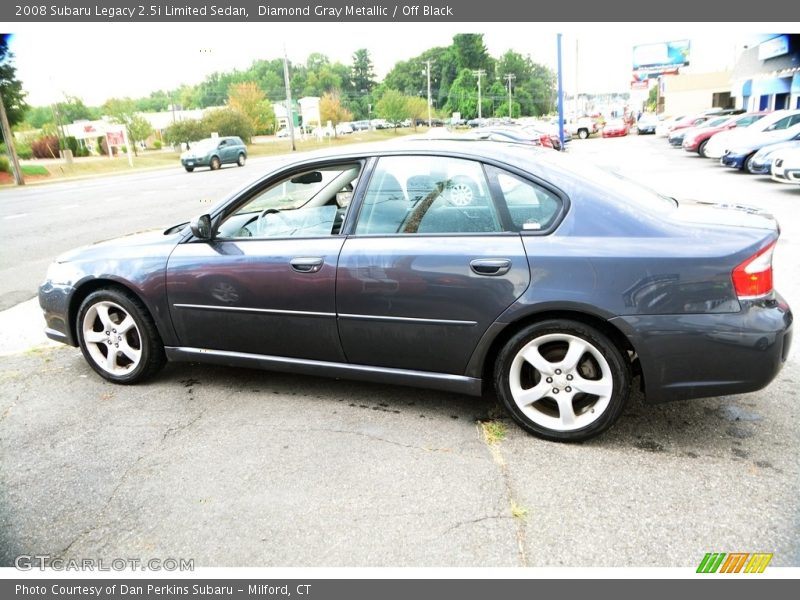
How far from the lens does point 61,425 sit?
370cm

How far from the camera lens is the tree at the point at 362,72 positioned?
90.6 meters

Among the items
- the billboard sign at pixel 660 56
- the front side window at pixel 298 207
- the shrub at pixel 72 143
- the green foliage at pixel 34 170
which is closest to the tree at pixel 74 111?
the shrub at pixel 72 143

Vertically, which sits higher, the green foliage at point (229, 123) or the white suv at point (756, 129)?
the green foliage at point (229, 123)

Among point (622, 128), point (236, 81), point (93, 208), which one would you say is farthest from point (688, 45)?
point (93, 208)

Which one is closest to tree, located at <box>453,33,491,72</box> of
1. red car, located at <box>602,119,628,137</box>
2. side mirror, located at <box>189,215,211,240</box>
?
red car, located at <box>602,119,628,137</box>

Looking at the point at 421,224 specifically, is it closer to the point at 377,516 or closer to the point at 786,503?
the point at 377,516

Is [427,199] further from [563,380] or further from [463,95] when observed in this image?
[463,95]

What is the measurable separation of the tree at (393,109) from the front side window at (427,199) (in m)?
73.3

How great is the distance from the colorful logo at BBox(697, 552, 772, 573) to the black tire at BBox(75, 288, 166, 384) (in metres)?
3.43

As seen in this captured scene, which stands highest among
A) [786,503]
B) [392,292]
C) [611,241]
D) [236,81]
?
[236,81]

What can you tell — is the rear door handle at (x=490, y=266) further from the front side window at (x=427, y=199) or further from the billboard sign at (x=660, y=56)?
the billboard sign at (x=660, y=56)

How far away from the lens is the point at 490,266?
3.15 metres

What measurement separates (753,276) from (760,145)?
16.4m

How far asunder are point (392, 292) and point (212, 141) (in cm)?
3049
